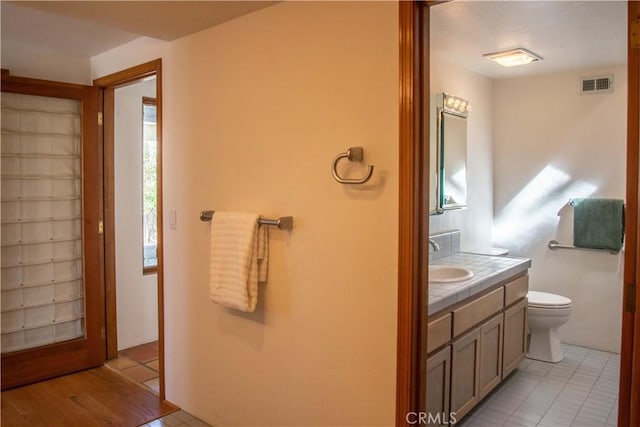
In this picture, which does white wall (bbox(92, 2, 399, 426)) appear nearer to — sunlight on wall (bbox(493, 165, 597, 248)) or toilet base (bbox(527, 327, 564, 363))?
toilet base (bbox(527, 327, 564, 363))

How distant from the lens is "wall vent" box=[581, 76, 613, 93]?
12.1 feet

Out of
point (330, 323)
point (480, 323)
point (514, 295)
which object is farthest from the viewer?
point (514, 295)

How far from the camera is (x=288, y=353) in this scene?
7.06ft

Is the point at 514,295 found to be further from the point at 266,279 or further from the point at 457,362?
the point at 266,279

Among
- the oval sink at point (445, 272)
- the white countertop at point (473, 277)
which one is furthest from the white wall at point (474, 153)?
the oval sink at point (445, 272)

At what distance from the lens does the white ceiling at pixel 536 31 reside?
7.96 ft

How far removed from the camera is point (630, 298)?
4.40ft

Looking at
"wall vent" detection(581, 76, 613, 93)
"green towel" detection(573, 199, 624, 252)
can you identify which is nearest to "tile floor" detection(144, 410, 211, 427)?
"green towel" detection(573, 199, 624, 252)

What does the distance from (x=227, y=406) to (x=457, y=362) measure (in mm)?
1213

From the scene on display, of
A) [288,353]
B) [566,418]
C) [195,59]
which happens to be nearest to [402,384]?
[288,353]

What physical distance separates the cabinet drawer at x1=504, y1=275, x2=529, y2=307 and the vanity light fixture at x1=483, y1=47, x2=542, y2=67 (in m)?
1.53

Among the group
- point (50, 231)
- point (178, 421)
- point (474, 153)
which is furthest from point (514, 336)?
point (50, 231)

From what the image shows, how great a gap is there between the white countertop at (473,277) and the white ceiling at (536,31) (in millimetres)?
1418

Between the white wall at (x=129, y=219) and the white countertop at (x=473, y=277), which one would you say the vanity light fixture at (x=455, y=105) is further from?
the white wall at (x=129, y=219)
